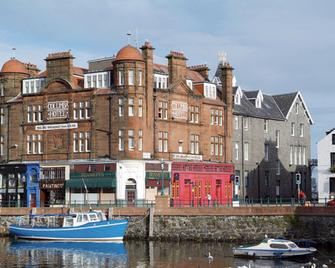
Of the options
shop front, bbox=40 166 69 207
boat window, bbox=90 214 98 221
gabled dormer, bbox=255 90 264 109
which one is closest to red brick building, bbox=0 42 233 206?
shop front, bbox=40 166 69 207

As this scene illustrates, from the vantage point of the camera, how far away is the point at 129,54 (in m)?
76.6

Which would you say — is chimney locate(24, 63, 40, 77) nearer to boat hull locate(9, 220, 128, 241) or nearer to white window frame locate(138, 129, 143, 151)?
white window frame locate(138, 129, 143, 151)

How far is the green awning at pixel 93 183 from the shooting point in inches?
2962

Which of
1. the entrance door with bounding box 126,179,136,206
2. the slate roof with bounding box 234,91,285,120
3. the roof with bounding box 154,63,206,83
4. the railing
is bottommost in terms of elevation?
the railing

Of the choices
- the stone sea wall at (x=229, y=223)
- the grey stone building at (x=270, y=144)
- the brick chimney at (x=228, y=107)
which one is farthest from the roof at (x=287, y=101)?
the stone sea wall at (x=229, y=223)

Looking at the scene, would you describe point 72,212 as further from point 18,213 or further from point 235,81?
point 235,81

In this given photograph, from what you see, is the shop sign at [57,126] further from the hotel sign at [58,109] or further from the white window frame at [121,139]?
the white window frame at [121,139]

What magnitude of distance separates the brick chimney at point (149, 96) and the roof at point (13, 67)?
15533mm

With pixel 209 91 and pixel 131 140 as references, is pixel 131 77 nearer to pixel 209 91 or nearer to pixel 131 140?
pixel 131 140

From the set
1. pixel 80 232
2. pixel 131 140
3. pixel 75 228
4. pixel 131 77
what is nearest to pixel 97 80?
pixel 131 77

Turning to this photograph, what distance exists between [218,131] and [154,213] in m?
23.7

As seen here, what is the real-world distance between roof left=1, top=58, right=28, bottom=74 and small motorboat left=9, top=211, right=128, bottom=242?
877 inches

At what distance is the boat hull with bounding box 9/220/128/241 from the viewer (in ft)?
211

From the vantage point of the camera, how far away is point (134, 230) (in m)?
65.9
